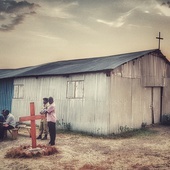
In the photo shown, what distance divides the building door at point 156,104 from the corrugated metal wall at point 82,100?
523 centimetres

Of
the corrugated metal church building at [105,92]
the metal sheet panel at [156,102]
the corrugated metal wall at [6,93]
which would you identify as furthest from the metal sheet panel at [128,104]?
the corrugated metal wall at [6,93]

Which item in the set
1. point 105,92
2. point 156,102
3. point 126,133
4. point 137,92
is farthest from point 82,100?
point 156,102

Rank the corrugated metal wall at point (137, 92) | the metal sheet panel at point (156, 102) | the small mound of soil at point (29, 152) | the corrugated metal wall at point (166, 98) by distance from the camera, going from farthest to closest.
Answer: the corrugated metal wall at point (166, 98), the metal sheet panel at point (156, 102), the corrugated metal wall at point (137, 92), the small mound of soil at point (29, 152)

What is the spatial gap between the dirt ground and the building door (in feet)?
13.5

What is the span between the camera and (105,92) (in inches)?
490

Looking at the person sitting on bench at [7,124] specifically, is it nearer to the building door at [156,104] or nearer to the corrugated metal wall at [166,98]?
the building door at [156,104]

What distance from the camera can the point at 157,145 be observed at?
34.3ft

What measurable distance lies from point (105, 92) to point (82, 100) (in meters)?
1.68

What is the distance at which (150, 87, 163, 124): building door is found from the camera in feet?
53.4

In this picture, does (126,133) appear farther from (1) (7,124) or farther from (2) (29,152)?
(2) (29,152)

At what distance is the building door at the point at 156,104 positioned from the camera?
53.4 feet

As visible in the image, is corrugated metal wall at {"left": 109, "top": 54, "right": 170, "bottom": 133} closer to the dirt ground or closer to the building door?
the building door

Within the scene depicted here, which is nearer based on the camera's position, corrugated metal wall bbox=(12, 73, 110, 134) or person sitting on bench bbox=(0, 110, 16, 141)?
person sitting on bench bbox=(0, 110, 16, 141)

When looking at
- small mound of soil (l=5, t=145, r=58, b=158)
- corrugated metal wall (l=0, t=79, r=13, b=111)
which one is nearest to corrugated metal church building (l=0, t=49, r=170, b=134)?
corrugated metal wall (l=0, t=79, r=13, b=111)
